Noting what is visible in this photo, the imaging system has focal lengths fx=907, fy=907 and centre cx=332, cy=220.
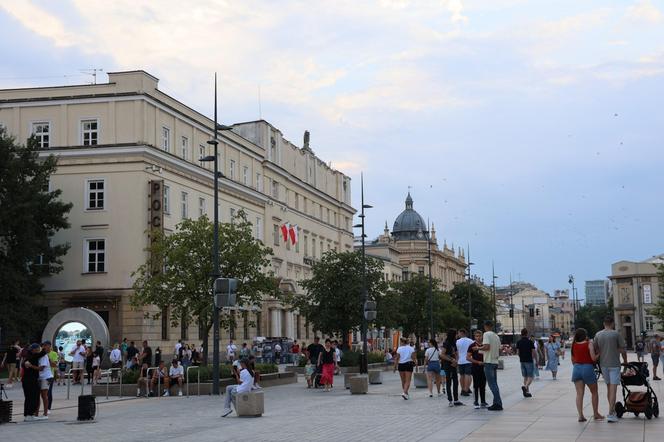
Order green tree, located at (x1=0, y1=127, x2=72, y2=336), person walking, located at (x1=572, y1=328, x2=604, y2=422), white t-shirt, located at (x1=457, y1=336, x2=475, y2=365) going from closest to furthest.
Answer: person walking, located at (x1=572, y1=328, x2=604, y2=422) → white t-shirt, located at (x1=457, y1=336, x2=475, y2=365) → green tree, located at (x1=0, y1=127, x2=72, y2=336)

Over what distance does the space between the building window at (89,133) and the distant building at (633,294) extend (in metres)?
115

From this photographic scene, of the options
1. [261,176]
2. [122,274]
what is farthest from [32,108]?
[261,176]

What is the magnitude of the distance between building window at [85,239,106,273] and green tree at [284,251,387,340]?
10037 millimetres

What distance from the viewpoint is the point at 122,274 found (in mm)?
47469

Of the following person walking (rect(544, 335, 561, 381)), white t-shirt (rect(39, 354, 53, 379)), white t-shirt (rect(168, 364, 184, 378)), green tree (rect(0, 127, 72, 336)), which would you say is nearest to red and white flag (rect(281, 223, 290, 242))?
green tree (rect(0, 127, 72, 336))

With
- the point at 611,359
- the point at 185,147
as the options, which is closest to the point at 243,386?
the point at 611,359

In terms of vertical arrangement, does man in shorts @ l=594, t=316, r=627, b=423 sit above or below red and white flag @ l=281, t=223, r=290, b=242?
below

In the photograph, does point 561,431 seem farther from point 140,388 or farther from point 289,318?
point 289,318

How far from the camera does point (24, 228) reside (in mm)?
44062

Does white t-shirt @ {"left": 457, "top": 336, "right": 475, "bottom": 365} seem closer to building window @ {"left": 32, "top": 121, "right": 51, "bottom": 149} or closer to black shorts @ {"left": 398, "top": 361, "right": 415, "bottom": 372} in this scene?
black shorts @ {"left": 398, "top": 361, "right": 415, "bottom": 372}

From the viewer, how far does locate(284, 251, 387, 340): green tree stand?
1923 inches

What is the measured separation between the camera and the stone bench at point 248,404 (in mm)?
18750

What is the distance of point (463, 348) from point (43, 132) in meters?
34.9

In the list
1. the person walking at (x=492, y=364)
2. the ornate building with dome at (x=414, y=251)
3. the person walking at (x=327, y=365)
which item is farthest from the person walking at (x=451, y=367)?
the ornate building with dome at (x=414, y=251)
